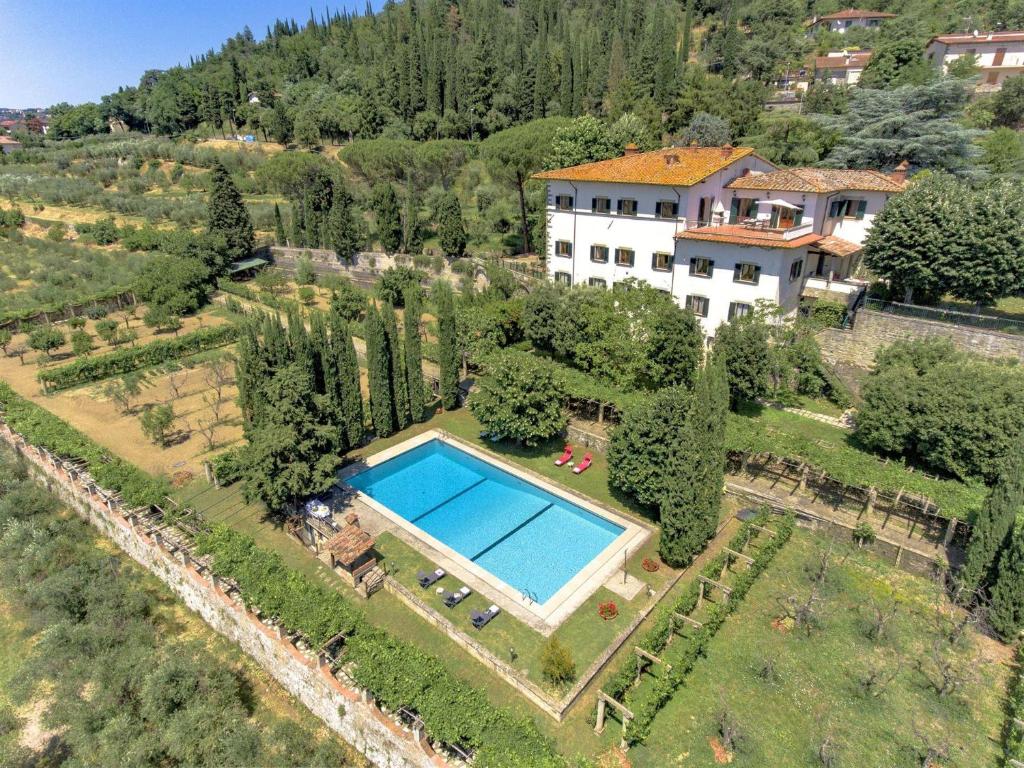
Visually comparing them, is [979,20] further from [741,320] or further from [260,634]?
[260,634]

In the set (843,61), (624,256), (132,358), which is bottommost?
(132,358)

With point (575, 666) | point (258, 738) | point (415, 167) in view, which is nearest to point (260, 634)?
point (258, 738)

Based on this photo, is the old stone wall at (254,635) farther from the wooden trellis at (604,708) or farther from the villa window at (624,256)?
the villa window at (624,256)

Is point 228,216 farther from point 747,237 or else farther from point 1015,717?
point 1015,717

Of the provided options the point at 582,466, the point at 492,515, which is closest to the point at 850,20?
the point at 582,466

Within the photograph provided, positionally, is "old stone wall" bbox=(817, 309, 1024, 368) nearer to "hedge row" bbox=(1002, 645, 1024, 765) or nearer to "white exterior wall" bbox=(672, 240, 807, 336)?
"white exterior wall" bbox=(672, 240, 807, 336)

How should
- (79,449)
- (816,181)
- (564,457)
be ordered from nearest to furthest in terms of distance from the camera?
(79,449), (564,457), (816,181)

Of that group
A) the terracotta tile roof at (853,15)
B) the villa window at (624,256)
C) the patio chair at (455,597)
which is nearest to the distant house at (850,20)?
the terracotta tile roof at (853,15)
